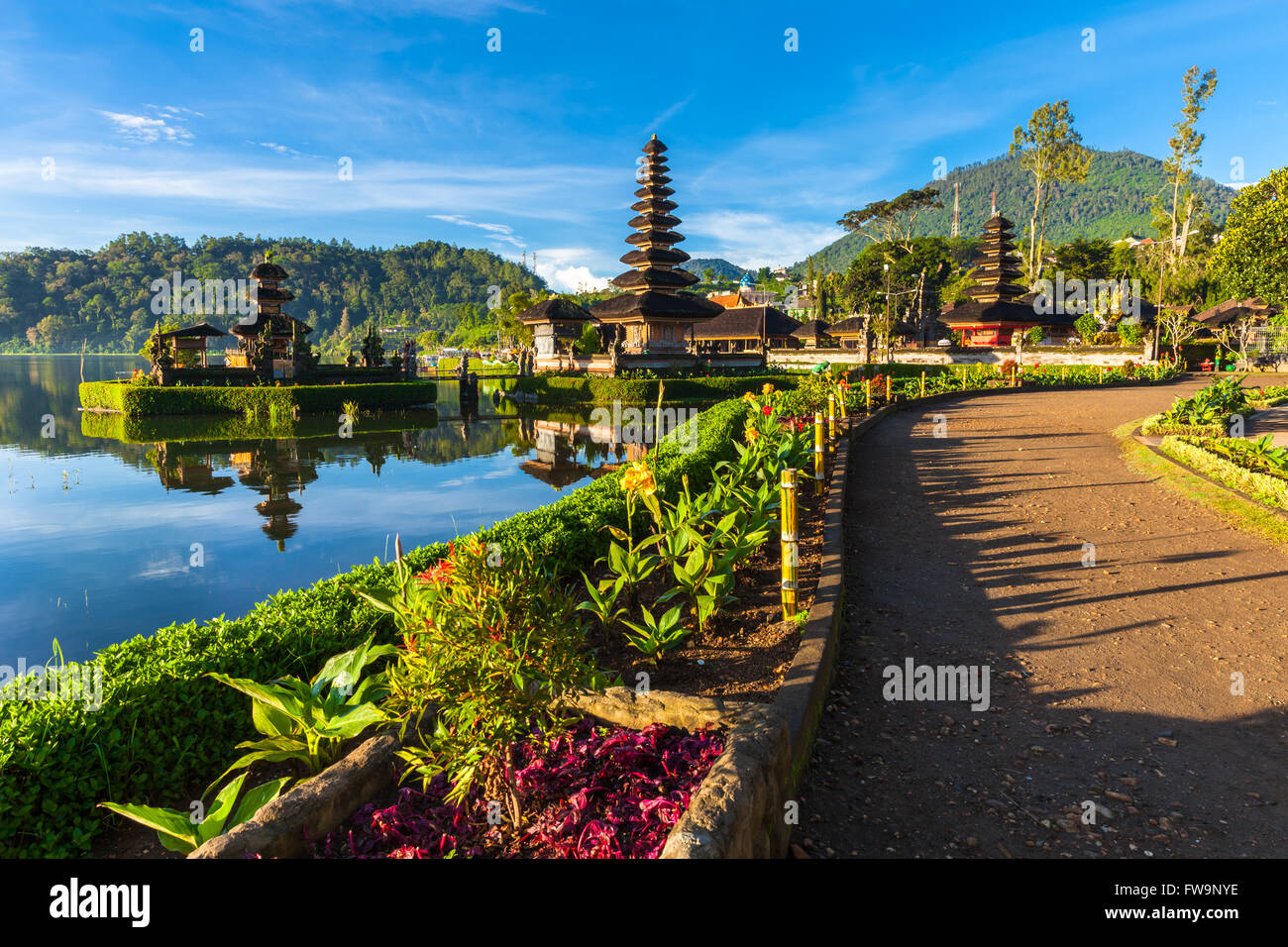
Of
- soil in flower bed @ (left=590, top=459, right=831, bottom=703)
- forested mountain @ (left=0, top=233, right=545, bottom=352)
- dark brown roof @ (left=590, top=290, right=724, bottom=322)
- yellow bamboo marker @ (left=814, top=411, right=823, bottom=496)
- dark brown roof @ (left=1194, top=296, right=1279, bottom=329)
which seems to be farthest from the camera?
forested mountain @ (left=0, top=233, right=545, bottom=352)

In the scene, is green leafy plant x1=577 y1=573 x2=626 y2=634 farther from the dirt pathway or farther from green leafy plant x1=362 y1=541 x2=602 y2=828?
green leafy plant x1=362 y1=541 x2=602 y2=828

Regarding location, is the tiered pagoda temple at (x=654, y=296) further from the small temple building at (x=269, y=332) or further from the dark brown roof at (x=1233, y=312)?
the dark brown roof at (x=1233, y=312)

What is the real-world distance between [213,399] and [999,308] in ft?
151

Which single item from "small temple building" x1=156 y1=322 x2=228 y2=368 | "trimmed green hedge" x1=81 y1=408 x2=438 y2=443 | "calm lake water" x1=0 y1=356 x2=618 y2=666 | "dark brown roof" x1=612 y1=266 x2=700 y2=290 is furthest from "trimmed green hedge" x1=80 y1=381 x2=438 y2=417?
"dark brown roof" x1=612 y1=266 x2=700 y2=290

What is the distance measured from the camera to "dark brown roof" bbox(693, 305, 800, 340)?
50.4 metres

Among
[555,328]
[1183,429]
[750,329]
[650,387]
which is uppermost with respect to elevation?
[750,329]

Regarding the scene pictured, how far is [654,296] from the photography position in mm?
39000

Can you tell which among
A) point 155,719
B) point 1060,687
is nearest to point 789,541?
point 1060,687

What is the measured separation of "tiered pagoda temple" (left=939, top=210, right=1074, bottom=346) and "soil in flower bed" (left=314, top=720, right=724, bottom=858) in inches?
1824

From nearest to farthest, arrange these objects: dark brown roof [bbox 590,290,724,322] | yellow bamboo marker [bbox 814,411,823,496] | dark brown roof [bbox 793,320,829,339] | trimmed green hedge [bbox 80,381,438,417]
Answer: yellow bamboo marker [bbox 814,411,823,496], trimmed green hedge [bbox 80,381,438,417], dark brown roof [bbox 590,290,724,322], dark brown roof [bbox 793,320,829,339]

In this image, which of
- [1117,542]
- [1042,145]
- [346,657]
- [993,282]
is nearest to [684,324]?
[993,282]

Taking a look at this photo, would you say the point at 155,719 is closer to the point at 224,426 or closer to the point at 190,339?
the point at 224,426
